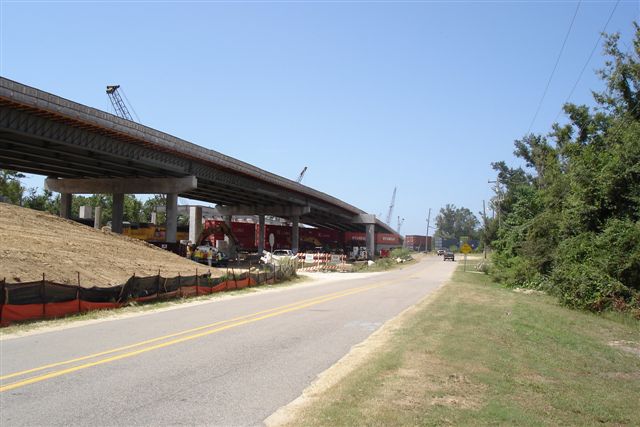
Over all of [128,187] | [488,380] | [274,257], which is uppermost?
[128,187]

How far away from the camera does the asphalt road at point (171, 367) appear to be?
6684 millimetres

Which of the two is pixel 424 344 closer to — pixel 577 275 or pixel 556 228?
pixel 577 275

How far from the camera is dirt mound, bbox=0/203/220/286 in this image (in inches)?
789

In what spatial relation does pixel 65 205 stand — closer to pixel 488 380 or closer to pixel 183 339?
pixel 183 339

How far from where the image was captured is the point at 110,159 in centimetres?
4375

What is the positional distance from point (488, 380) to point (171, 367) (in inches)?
205

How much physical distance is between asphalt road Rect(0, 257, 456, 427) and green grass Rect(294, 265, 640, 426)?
1088 mm

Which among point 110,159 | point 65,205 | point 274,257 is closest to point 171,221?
point 110,159

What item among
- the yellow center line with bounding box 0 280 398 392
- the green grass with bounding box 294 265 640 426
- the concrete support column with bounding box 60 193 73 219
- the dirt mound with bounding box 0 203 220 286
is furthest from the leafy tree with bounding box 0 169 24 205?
the green grass with bounding box 294 265 640 426

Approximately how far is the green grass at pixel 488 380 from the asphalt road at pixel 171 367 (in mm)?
1088

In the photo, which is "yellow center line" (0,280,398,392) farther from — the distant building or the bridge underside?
the distant building

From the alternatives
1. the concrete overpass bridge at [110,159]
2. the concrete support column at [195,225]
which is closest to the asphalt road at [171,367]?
the concrete overpass bridge at [110,159]

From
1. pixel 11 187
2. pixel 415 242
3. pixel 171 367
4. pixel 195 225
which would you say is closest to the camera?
pixel 171 367

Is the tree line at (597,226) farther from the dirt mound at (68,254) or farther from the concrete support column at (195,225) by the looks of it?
the concrete support column at (195,225)
